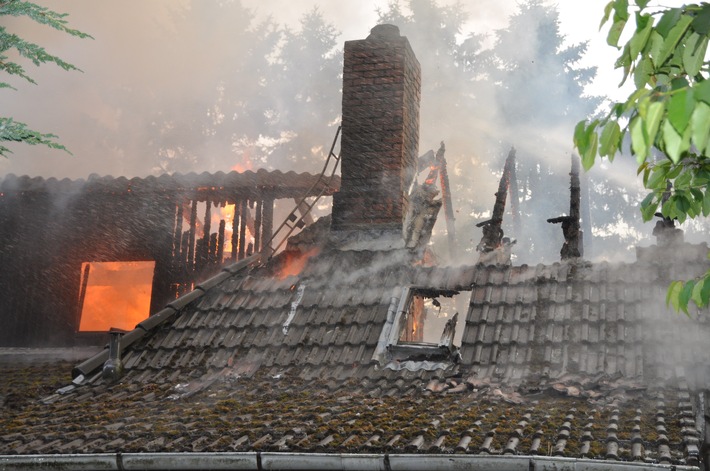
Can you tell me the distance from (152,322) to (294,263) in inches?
79.1

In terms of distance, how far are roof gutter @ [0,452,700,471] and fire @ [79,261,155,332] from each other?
16.7 m

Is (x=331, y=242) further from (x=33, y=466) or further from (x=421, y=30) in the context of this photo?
(x=421, y=30)

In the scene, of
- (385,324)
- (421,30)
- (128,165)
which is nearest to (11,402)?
(385,324)

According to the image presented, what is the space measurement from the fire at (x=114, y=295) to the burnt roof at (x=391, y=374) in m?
13.5

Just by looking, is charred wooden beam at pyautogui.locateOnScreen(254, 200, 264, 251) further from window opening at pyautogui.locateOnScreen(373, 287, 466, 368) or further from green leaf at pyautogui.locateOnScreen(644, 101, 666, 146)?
green leaf at pyautogui.locateOnScreen(644, 101, 666, 146)

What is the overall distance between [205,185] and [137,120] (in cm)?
1692

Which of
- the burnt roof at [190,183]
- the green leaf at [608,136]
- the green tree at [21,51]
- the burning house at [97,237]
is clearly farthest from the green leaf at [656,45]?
the burning house at [97,237]

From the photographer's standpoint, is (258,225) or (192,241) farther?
(192,241)

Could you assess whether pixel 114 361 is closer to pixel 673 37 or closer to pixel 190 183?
pixel 190 183

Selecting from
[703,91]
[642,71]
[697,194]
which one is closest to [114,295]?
[697,194]

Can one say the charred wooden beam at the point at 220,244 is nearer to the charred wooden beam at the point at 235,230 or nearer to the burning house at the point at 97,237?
the burning house at the point at 97,237

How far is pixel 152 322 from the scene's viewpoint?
29.6 ft

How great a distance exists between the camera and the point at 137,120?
2948 centimetres

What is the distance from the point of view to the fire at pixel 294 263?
9.68m
